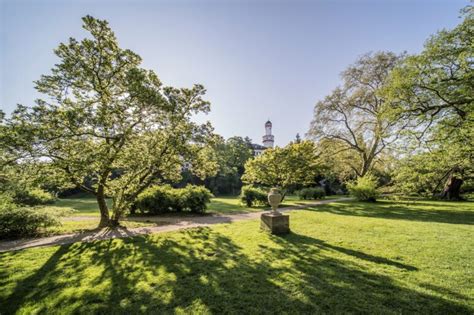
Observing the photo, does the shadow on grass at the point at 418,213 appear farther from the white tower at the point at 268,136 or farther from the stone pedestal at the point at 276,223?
the white tower at the point at 268,136

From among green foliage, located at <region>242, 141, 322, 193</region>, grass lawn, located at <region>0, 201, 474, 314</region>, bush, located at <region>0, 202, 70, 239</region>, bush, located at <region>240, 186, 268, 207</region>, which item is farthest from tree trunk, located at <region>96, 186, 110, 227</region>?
green foliage, located at <region>242, 141, 322, 193</region>

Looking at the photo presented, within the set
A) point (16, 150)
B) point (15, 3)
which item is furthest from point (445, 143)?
point (15, 3)

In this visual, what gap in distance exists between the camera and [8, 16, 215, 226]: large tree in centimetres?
648

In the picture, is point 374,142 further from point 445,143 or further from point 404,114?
point 445,143

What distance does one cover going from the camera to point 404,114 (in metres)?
9.59

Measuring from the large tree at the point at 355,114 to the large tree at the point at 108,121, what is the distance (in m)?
14.9

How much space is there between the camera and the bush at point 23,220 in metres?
6.54

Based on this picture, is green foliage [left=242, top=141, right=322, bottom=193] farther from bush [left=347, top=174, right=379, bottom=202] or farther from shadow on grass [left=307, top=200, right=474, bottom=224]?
shadow on grass [left=307, top=200, right=474, bottom=224]

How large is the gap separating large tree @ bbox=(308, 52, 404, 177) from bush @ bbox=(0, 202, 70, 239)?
19.9 metres

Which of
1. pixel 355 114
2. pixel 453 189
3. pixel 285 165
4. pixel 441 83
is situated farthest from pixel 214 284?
pixel 453 189

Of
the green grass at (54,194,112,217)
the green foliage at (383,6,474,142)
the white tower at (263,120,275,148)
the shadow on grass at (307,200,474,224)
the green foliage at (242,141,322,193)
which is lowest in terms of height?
the green grass at (54,194,112,217)

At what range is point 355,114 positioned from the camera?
776 inches

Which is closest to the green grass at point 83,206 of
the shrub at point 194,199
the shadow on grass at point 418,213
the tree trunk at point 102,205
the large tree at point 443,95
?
the tree trunk at point 102,205

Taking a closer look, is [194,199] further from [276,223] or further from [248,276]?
[248,276]
